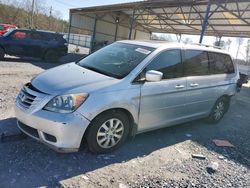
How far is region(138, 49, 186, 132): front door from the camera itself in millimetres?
4688

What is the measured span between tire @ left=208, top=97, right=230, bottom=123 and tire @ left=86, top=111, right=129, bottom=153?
2911 millimetres

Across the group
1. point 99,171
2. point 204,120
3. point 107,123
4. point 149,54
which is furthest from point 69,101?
point 204,120

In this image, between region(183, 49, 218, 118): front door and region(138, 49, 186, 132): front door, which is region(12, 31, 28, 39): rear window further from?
region(138, 49, 186, 132): front door

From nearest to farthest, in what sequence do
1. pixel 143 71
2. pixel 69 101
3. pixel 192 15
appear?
pixel 69 101 < pixel 143 71 < pixel 192 15

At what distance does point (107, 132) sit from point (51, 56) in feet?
40.3

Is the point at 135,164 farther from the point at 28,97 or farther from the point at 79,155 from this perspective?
the point at 28,97

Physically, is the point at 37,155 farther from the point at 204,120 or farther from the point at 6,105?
the point at 204,120

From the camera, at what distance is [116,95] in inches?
165

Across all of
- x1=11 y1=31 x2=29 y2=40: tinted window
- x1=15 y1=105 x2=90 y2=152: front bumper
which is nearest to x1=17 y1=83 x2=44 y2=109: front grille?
x1=15 y1=105 x2=90 y2=152: front bumper

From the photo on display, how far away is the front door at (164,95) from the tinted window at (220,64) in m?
1.25

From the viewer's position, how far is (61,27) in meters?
57.3

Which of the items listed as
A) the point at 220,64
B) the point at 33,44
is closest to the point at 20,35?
the point at 33,44

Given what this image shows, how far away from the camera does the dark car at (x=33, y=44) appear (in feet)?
46.4

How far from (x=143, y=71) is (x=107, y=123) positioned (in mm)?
1043
